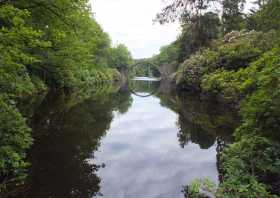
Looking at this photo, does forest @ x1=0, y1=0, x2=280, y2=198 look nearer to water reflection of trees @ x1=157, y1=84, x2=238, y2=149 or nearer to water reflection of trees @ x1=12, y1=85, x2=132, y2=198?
water reflection of trees @ x1=12, y1=85, x2=132, y2=198

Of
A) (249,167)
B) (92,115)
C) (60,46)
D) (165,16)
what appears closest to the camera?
(249,167)

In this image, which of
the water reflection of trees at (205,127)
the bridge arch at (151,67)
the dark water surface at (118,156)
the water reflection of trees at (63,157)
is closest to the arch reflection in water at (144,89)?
the water reflection of trees at (205,127)

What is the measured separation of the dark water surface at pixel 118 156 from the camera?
546cm

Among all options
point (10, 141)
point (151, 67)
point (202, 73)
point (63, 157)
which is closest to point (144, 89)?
point (202, 73)

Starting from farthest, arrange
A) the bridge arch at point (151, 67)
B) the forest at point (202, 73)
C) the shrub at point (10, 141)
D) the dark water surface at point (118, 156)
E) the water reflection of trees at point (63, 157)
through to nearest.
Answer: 1. the bridge arch at point (151, 67)
2. the dark water surface at point (118, 156)
3. the water reflection of trees at point (63, 157)
4. the shrub at point (10, 141)
5. the forest at point (202, 73)

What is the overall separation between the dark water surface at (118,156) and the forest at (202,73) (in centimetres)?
57

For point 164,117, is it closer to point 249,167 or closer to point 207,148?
point 207,148

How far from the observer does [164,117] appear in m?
15.2

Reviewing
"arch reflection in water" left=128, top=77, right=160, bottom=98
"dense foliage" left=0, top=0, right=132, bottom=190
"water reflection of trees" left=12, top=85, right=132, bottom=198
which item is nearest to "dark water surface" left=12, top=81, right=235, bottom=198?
"water reflection of trees" left=12, top=85, right=132, bottom=198

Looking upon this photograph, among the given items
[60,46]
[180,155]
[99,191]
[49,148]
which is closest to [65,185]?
[99,191]

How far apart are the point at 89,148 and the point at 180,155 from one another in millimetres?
2592

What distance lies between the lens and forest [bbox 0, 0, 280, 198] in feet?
15.1

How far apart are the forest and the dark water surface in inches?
22.5

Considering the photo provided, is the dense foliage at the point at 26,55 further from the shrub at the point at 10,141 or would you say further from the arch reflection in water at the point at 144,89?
the arch reflection in water at the point at 144,89
